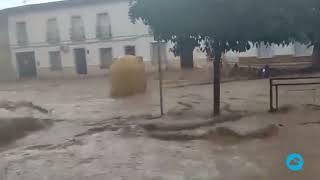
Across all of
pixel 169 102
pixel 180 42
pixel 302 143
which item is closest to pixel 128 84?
pixel 169 102

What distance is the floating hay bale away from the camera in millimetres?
19078

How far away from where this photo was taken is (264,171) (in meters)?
7.15

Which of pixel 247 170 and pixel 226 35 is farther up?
pixel 226 35

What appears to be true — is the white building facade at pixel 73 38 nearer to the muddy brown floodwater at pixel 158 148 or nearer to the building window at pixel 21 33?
the building window at pixel 21 33

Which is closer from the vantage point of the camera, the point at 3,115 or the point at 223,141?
the point at 223,141

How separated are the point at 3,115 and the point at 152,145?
250 inches

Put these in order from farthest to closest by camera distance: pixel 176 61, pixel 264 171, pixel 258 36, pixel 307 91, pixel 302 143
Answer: pixel 176 61 → pixel 307 91 → pixel 258 36 → pixel 302 143 → pixel 264 171

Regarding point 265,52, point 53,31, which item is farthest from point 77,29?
point 265,52

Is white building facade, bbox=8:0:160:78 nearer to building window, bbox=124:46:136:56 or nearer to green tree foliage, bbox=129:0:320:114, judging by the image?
building window, bbox=124:46:136:56

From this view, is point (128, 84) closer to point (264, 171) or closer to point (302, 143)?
point (302, 143)

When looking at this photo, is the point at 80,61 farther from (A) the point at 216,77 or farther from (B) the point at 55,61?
(A) the point at 216,77

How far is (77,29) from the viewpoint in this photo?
125 feet

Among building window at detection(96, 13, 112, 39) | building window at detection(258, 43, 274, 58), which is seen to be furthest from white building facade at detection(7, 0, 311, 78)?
building window at detection(258, 43, 274, 58)

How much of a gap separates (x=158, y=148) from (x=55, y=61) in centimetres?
3159
